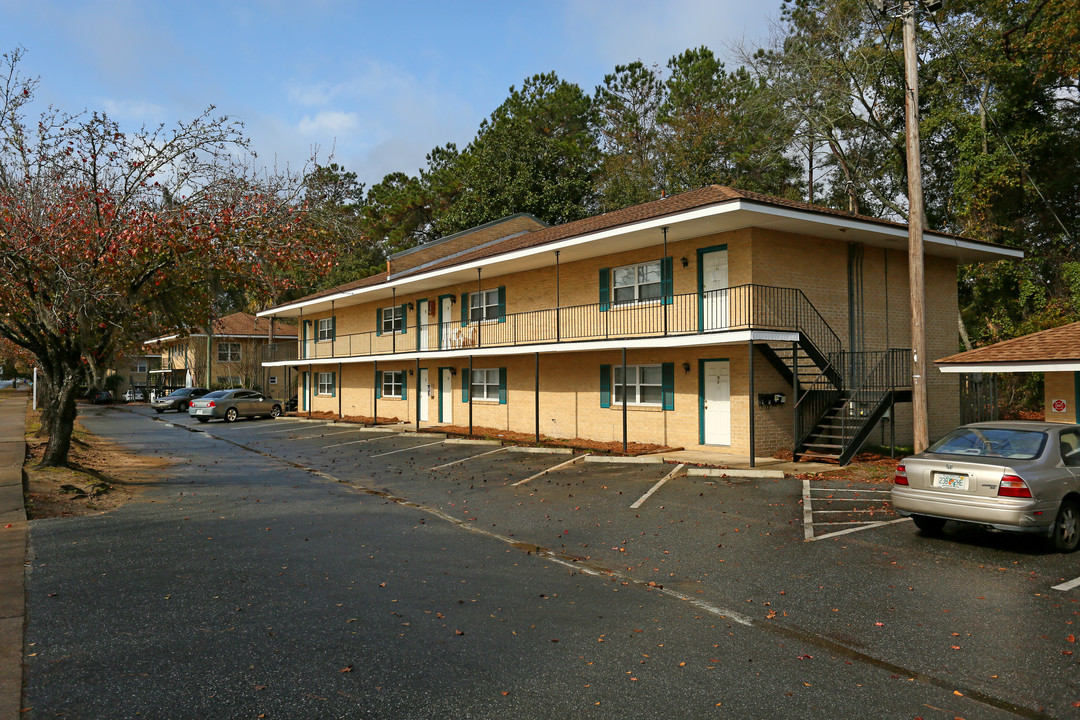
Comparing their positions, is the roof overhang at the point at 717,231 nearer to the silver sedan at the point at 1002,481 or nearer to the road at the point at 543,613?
A: the road at the point at 543,613

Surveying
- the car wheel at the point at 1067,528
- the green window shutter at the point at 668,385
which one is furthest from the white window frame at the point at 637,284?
the car wheel at the point at 1067,528

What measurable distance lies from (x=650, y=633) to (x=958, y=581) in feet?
11.6

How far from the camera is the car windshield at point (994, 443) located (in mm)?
8453

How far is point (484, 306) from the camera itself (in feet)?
85.9

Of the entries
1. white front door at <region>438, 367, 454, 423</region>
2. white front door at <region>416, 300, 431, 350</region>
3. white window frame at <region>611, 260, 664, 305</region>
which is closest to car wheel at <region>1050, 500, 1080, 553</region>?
white window frame at <region>611, 260, 664, 305</region>

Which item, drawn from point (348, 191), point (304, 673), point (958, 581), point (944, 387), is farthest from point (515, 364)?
point (348, 191)

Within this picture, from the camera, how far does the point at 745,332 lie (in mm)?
15586

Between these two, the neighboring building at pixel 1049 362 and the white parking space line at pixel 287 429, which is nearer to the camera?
the neighboring building at pixel 1049 362

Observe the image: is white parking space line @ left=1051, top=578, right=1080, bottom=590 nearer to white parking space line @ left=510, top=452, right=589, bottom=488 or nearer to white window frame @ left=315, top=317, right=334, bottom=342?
white parking space line @ left=510, top=452, right=589, bottom=488

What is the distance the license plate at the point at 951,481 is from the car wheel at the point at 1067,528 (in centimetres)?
100

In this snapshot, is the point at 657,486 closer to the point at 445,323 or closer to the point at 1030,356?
the point at 1030,356

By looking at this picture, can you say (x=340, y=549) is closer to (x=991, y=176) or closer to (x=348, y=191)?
(x=991, y=176)

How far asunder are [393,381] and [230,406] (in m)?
9.08

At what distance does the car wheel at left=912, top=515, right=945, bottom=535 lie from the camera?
9.14 metres
